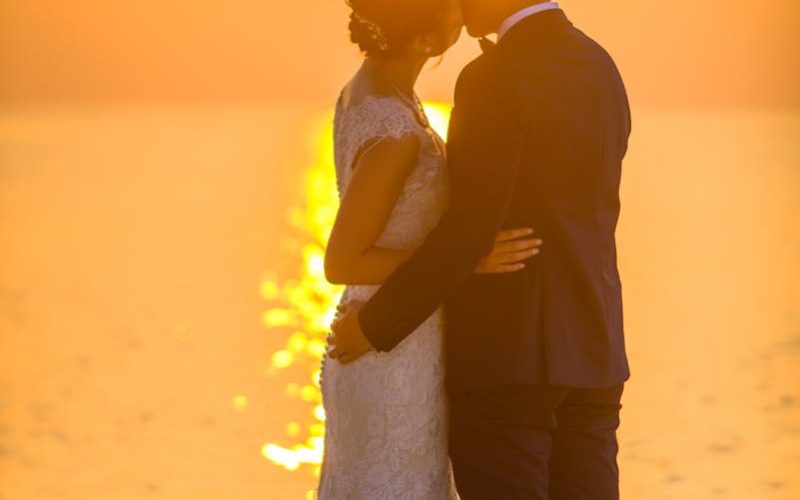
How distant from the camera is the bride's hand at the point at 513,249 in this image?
114 inches

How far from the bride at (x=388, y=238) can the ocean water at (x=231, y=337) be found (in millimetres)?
2164

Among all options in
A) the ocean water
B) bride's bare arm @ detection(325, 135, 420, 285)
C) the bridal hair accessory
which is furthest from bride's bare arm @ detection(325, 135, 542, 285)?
the ocean water

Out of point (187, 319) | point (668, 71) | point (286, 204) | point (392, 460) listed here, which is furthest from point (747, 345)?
point (668, 71)

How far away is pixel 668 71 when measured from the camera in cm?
6531

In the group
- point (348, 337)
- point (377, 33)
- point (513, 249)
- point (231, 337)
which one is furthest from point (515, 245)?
point (231, 337)

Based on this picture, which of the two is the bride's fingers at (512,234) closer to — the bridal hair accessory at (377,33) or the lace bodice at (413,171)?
the lace bodice at (413,171)

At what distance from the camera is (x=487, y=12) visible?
3.00 meters

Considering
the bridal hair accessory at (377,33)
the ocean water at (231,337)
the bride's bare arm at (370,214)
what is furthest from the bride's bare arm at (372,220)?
the ocean water at (231,337)

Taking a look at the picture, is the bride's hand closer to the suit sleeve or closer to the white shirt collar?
the suit sleeve

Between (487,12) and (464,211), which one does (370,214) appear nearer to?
(464,211)

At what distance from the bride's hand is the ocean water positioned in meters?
2.51

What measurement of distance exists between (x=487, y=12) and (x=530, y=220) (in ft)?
1.20

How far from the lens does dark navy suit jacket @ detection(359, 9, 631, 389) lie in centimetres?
285

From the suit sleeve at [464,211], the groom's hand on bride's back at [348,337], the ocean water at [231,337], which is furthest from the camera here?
the ocean water at [231,337]
